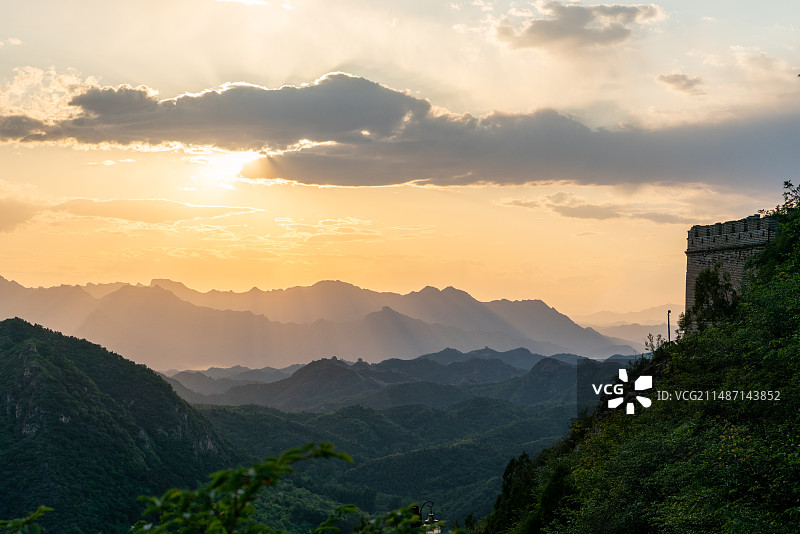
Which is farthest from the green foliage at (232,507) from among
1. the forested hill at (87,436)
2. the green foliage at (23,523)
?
the forested hill at (87,436)

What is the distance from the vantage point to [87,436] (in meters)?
111

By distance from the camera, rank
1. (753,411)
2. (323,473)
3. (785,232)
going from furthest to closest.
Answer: (323,473) → (785,232) → (753,411)

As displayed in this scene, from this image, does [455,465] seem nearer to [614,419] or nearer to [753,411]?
[614,419]

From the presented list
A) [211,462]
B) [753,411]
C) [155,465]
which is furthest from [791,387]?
[211,462]

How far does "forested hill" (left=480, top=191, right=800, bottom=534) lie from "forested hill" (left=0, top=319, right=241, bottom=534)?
6125 cm

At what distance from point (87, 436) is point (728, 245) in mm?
103399

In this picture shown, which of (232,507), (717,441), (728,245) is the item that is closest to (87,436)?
(728,245)

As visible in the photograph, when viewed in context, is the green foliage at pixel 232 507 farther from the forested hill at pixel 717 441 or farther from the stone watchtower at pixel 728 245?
the stone watchtower at pixel 728 245

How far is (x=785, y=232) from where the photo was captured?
35.4 meters

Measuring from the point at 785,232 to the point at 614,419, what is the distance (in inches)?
675

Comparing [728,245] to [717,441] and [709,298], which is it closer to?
[709,298]

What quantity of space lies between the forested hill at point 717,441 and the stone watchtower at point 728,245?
2.28 meters

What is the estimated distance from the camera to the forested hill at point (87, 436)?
92.7 m

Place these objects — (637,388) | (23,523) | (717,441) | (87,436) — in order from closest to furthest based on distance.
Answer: (23,523)
(717,441)
(637,388)
(87,436)
